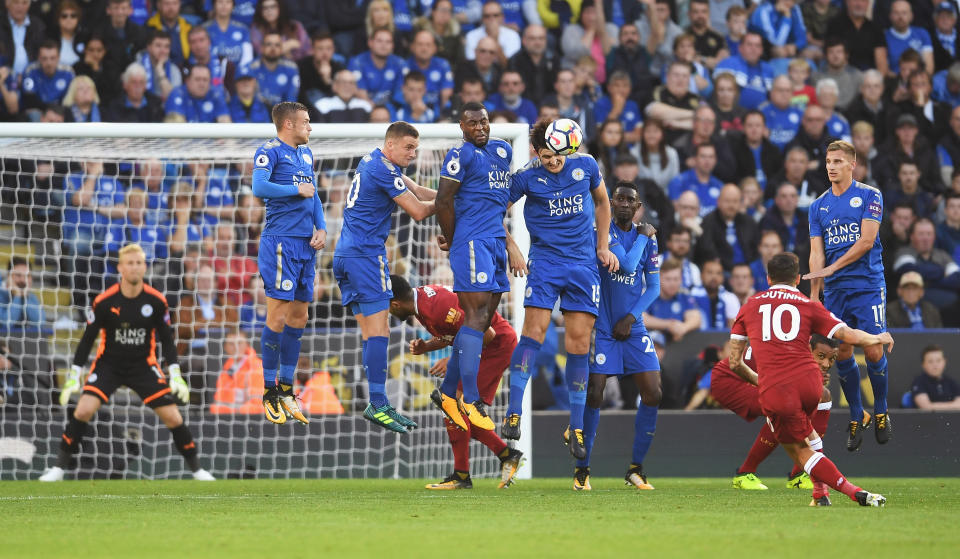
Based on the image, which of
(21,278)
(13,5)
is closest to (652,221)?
(21,278)

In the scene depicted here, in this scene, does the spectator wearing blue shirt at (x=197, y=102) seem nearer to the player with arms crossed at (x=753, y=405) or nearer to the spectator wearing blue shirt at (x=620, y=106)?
the spectator wearing blue shirt at (x=620, y=106)

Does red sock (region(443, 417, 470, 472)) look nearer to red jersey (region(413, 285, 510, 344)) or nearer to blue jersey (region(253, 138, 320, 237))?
red jersey (region(413, 285, 510, 344))

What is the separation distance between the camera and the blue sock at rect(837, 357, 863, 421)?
1045 cm

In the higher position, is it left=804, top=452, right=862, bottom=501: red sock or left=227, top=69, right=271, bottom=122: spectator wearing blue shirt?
left=227, top=69, right=271, bottom=122: spectator wearing blue shirt

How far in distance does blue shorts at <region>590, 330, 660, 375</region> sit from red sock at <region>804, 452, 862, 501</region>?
2.55 metres

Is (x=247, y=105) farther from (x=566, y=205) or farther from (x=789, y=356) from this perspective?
(x=789, y=356)

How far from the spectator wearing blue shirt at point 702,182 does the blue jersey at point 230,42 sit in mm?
5855

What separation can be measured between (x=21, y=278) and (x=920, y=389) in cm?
979

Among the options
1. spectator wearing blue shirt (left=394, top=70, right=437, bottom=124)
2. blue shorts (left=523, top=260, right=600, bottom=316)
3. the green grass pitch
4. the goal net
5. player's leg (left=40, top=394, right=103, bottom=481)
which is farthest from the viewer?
spectator wearing blue shirt (left=394, top=70, right=437, bottom=124)

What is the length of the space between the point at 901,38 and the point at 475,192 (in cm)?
1111

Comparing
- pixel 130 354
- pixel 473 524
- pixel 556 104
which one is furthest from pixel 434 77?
pixel 473 524

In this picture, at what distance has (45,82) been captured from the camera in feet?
49.5

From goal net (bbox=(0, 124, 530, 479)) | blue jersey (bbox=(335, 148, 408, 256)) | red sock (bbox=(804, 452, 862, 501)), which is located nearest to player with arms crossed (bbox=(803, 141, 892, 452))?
red sock (bbox=(804, 452, 862, 501))

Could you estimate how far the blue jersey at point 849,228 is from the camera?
10.2 metres
